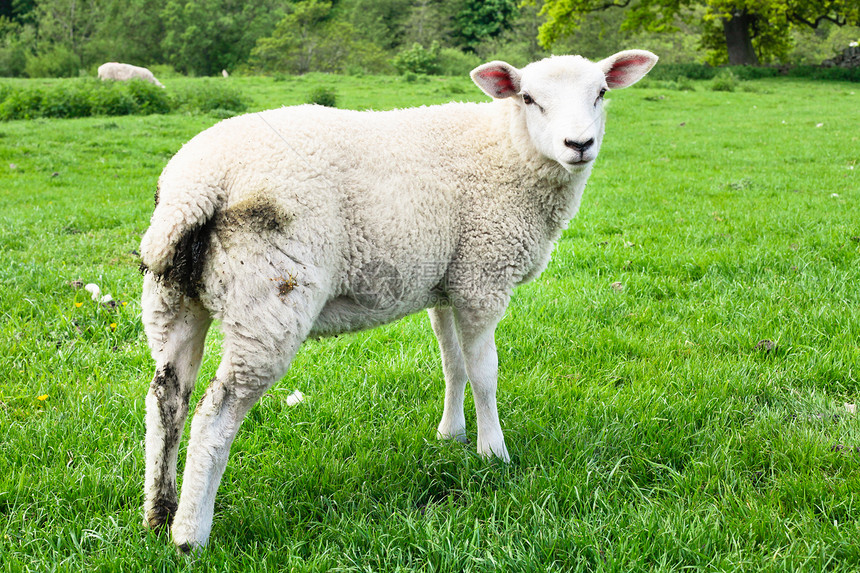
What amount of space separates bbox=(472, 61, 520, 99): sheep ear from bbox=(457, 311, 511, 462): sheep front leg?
3.69 ft

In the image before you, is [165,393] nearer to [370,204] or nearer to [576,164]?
[370,204]

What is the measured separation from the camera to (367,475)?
2.77 m

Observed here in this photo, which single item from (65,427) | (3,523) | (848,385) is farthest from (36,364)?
(848,385)

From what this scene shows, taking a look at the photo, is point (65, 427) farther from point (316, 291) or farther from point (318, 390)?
point (316, 291)

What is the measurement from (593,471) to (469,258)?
108cm

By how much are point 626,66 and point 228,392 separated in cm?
253

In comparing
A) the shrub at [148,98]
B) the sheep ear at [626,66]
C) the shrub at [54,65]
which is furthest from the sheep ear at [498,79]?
the shrub at [54,65]

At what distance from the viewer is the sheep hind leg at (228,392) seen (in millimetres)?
2207

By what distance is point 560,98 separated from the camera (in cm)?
287

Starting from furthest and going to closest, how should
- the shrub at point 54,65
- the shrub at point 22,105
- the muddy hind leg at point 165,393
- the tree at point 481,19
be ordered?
the tree at point 481,19, the shrub at point 54,65, the shrub at point 22,105, the muddy hind leg at point 165,393

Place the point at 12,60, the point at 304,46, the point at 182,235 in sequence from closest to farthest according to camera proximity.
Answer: the point at 182,235
the point at 12,60
the point at 304,46

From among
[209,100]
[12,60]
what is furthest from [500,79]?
[12,60]

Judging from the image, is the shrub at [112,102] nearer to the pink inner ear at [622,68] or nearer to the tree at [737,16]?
the pink inner ear at [622,68]

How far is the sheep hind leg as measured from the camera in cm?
221
